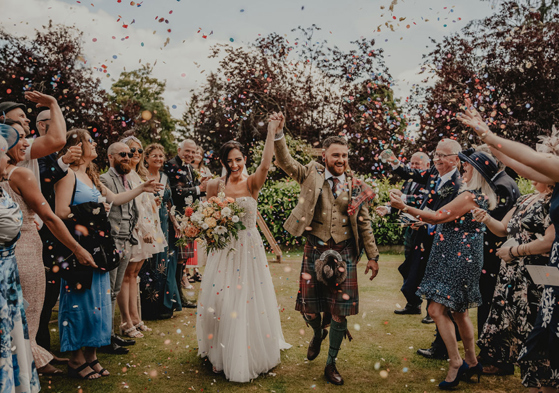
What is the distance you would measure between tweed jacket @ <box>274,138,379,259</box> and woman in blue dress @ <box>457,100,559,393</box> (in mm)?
1725

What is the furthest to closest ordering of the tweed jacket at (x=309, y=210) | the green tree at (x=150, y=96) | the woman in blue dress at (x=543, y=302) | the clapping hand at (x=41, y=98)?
the green tree at (x=150, y=96) → the tweed jacket at (x=309, y=210) → the clapping hand at (x=41, y=98) → the woman in blue dress at (x=543, y=302)

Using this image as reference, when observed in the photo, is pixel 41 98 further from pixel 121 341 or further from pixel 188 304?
pixel 188 304

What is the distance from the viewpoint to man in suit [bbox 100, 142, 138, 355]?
5.02m

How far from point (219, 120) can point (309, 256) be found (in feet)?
49.7

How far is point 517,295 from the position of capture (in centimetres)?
373

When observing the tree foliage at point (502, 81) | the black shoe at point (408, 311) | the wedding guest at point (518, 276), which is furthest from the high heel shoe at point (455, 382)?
the tree foliage at point (502, 81)

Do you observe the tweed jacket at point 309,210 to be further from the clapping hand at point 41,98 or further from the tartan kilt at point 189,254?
the tartan kilt at point 189,254

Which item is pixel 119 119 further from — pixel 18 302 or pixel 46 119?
pixel 18 302

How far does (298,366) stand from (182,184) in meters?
3.81

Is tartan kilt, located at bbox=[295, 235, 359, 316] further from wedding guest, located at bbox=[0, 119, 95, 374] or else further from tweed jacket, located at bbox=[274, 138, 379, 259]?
wedding guest, located at bbox=[0, 119, 95, 374]

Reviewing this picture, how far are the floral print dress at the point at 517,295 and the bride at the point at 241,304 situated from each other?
225cm

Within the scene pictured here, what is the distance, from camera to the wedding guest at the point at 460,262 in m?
4.06

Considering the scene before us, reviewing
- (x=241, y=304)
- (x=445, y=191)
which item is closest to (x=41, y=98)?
(x=241, y=304)

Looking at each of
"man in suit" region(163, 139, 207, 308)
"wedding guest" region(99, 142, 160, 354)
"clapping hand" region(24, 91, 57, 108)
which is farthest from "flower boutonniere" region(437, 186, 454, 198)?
"clapping hand" region(24, 91, 57, 108)
